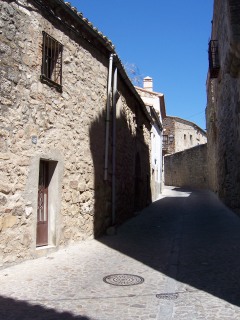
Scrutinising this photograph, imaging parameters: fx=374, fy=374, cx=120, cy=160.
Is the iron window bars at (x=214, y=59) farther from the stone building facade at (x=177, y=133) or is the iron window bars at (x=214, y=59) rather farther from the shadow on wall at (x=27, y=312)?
the stone building facade at (x=177, y=133)

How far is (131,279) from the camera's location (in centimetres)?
514

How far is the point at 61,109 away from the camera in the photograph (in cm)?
730

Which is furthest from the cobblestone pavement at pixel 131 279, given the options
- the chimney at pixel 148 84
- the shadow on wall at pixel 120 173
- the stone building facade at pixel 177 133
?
the stone building facade at pixel 177 133

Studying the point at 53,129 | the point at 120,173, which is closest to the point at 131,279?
the point at 53,129

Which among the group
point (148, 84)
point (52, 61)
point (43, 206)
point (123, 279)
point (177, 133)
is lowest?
point (123, 279)

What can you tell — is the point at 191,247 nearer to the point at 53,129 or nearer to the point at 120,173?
the point at 53,129

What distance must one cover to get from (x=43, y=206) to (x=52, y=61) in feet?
9.30

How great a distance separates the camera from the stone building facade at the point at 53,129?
593 cm

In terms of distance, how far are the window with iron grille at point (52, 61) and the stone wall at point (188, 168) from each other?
22816mm

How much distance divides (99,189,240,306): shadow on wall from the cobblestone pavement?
1 cm

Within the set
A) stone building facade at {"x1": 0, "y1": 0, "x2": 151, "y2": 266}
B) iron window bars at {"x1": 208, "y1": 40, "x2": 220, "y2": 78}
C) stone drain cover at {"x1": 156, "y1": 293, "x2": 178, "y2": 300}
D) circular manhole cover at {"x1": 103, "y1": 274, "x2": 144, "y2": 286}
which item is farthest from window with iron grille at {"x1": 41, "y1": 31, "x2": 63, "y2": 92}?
iron window bars at {"x1": 208, "y1": 40, "x2": 220, "y2": 78}

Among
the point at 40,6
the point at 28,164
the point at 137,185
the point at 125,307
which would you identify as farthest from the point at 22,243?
the point at 137,185

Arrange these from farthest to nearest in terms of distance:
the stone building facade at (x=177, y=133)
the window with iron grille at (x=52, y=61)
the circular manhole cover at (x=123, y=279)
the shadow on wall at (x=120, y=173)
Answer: the stone building facade at (x=177, y=133) < the shadow on wall at (x=120, y=173) < the window with iron grille at (x=52, y=61) < the circular manhole cover at (x=123, y=279)

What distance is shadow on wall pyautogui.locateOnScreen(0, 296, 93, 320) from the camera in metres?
3.68
